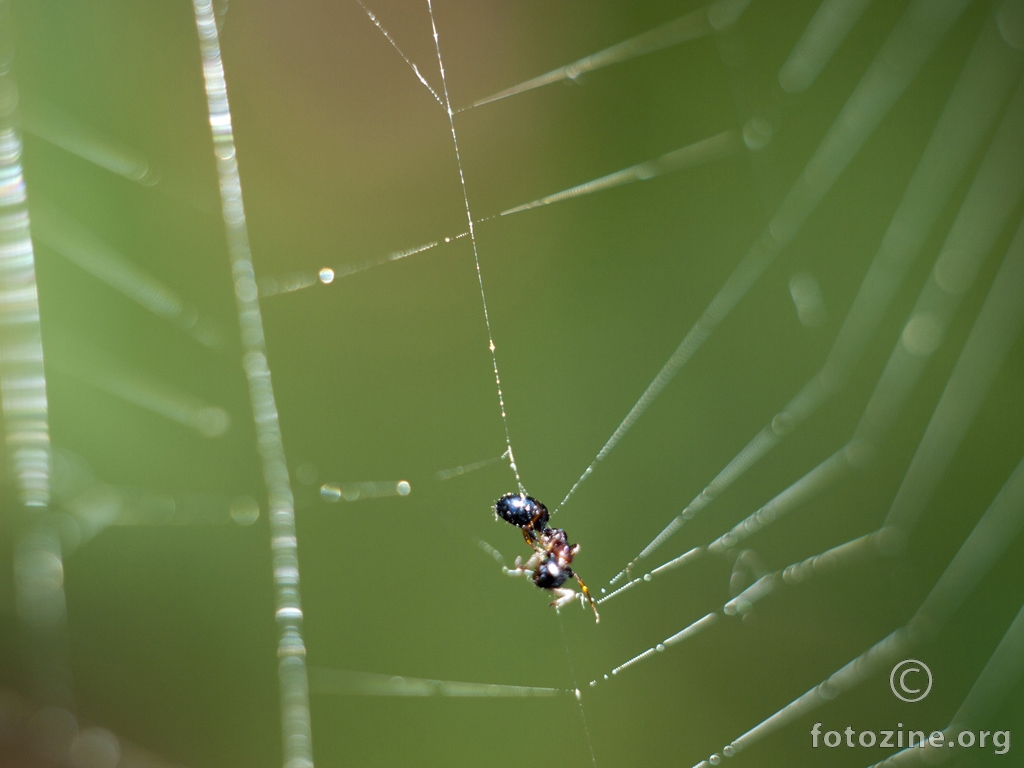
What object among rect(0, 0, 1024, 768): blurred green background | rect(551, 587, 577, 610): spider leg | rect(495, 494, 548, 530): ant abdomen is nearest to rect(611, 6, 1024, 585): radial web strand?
rect(0, 0, 1024, 768): blurred green background

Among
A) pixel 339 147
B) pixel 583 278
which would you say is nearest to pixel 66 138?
pixel 339 147

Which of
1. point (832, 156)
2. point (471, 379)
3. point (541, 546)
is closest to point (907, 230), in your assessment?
point (832, 156)

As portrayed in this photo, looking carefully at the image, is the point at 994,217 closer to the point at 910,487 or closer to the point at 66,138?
the point at 910,487
